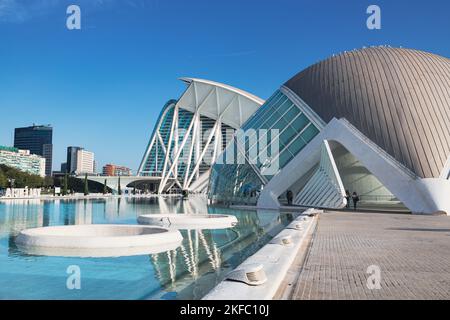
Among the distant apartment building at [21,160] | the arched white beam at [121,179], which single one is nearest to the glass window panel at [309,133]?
the arched white beam at [121,179]

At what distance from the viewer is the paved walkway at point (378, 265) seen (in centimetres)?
526

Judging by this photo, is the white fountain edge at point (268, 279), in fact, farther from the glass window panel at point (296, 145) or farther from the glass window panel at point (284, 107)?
the glass window panel at point (284, 107)

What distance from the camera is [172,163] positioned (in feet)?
296

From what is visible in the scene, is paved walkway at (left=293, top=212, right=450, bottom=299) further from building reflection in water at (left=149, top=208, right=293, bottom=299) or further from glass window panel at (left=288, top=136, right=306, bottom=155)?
glass window panel at (left=288, top=136, right=306, bottom=155)

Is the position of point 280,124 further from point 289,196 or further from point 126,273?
point 126,273

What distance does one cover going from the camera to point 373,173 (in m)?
23.5

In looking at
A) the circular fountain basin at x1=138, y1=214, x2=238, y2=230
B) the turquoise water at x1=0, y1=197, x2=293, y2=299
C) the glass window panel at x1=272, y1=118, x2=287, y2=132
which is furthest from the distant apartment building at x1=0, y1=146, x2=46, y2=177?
the turquoise water at x1=0, y1=197, x2=293, y2=299

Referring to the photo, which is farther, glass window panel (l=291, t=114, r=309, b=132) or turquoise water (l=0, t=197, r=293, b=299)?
A: glass window panel (l=291, t=114, r=309, b=132)

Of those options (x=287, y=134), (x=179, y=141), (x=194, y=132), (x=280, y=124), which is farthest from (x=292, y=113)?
(x=179, y=141)

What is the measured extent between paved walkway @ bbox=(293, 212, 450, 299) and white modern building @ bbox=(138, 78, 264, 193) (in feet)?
216

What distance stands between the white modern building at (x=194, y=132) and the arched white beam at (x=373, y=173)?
49578 millimetres

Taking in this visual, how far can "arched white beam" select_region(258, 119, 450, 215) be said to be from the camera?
70.1 feet

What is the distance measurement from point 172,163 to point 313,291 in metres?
85.8

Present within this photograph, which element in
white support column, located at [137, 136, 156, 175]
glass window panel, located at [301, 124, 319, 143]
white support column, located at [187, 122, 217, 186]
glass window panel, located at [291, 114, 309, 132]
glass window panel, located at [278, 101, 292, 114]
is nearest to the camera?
glass window panel, located at [301, 124, 319, 143]
